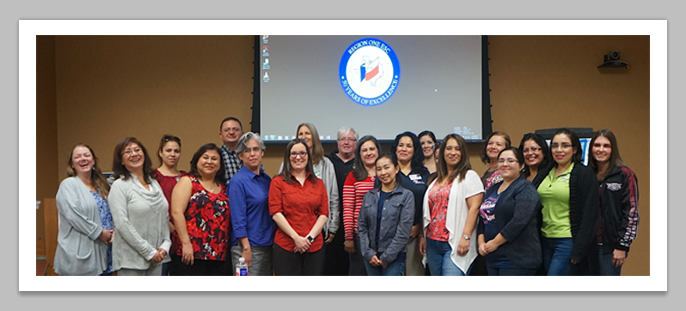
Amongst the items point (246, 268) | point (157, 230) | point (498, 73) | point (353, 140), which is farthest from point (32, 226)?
point (498, 73)

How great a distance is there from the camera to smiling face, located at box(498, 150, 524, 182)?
342 cm

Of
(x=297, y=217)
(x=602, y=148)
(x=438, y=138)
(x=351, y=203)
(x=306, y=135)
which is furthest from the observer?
(x=438, y=138)

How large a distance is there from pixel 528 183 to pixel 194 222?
2.19m

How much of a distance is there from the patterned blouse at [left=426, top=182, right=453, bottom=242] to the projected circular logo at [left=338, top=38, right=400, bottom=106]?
2493 mm

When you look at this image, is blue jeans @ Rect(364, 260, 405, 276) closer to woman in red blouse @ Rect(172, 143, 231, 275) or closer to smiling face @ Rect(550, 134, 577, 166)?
woman in red blouse @ Rect(172, 143, 231, 275)

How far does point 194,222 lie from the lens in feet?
11.9

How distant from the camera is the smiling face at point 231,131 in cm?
435

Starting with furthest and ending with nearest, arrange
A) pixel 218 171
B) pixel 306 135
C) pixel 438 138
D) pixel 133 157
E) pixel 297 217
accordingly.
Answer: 1. pixel 438 138
2. pixel 306 135
3. pixel 218 171
4. pixel 297 217
5. pixel 133 157

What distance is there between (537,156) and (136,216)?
266cm

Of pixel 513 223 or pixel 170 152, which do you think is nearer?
pixel 513 223

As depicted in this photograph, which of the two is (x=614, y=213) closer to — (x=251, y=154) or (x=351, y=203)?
(x=351, y=203)

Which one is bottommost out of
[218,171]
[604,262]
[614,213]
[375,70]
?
[604,262]

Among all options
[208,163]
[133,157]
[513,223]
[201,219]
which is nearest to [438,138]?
[513,223]

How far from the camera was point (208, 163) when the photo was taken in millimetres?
3668
